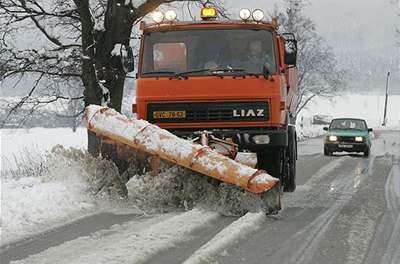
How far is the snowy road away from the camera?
16.9ft

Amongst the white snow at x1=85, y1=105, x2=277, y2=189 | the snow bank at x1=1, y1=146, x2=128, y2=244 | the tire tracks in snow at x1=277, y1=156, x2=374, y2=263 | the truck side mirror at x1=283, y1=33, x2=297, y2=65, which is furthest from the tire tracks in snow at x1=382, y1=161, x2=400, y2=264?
the snow bank at x1=1, y1=146, x2=128, y2=244

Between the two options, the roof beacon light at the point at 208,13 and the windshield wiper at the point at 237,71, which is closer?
the windshield wiper at the point at 237,71

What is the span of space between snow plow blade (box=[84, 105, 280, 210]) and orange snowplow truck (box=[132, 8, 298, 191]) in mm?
541

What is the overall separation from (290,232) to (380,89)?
189337 millimetres

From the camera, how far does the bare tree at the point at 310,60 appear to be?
131 ft

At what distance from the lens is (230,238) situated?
5.81 metres

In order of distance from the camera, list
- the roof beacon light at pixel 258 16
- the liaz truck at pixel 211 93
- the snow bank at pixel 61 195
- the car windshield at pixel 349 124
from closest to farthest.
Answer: the snow bank at pixel 61 195 → the liaz truck at pixel 211 93 → the roof beacon light at pixel 258 16 → the car windshield at pixel 349 124

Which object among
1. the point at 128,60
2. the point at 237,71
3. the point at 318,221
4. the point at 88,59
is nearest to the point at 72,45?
the point at 88,59

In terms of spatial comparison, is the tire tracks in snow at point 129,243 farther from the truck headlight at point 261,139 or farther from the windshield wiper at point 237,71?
the windshield wiper at point 237,71

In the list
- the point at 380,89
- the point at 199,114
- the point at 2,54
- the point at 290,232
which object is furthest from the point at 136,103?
the point at 380,89

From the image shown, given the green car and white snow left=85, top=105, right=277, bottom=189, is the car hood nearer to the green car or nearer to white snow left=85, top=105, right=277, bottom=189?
the green car

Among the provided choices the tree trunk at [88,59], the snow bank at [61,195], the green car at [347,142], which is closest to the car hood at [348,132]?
the green car at [347,142]

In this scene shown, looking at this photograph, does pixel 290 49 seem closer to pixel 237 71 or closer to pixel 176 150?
pixel 237 71

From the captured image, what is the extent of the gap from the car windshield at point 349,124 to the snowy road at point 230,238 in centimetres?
1389
